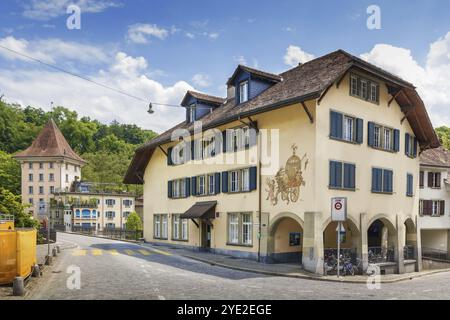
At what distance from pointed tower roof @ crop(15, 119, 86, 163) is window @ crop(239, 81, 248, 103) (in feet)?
209

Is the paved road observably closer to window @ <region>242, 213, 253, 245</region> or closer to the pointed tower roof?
window @ <region>242, 213, 253, 245</region>

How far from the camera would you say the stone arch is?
80.2 ft

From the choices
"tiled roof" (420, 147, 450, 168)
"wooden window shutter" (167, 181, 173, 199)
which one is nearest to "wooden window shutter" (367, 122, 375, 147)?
"tiled roof" (420, 147, 450, 168)

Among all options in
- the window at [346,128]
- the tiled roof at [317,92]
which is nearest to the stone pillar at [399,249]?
the window at [346,128]

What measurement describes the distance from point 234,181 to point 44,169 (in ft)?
216

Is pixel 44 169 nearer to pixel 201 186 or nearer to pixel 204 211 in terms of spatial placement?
pixel 201 186

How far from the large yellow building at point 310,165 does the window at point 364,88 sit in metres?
0.05

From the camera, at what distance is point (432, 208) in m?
40.7

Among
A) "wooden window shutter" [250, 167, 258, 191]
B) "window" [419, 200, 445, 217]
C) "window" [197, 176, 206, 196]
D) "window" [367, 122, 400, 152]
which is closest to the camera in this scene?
"window" [367, 122, 400, 152]

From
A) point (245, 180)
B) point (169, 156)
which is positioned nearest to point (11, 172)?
point (169, 156)

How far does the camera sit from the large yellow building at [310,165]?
884 inches
